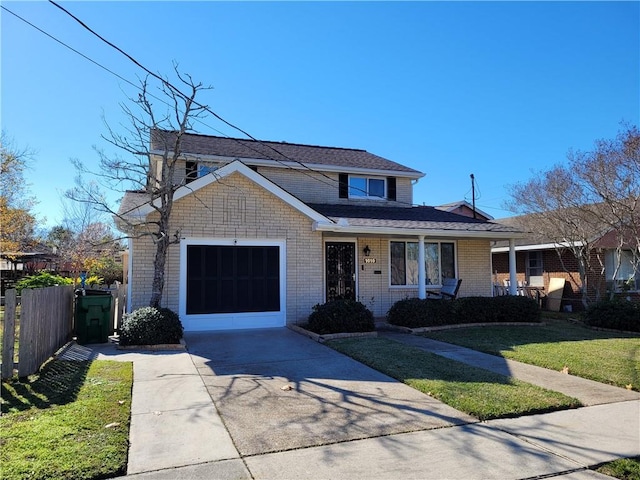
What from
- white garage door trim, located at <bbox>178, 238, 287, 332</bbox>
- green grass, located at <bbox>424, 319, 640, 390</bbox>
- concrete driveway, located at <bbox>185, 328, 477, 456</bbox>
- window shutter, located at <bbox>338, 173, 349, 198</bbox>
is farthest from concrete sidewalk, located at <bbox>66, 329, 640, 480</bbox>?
window shutter, located at <bbox>338, 173, 349, 198</bbox>

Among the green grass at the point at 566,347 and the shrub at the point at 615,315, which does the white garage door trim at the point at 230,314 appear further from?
the shrub at the point at 615,315

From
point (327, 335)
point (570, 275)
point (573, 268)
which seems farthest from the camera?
point (573, 268)

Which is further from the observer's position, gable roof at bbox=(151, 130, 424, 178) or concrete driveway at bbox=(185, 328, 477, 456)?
gable roof at bbox=(151, 130, 424, 178)

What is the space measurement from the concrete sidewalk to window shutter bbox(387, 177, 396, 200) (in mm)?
11775

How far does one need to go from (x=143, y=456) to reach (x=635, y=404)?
5.87 meters

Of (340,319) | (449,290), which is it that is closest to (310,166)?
(449,290)

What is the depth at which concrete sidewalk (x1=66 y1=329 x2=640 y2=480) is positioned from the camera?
3721 millimetres

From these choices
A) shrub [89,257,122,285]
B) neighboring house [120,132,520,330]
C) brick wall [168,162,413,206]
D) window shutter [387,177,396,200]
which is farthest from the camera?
shrub [89,257,122,285]

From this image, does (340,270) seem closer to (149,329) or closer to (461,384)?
(149,329)

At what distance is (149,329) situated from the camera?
9070 millimetres

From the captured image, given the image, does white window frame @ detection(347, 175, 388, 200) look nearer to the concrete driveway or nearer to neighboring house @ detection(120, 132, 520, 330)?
neighboring house @ detection(120, 132, 520, 330)

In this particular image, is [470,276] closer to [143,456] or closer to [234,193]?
[234,193]

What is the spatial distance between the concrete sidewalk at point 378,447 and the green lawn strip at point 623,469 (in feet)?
0.35

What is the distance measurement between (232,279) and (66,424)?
24.0 ft
